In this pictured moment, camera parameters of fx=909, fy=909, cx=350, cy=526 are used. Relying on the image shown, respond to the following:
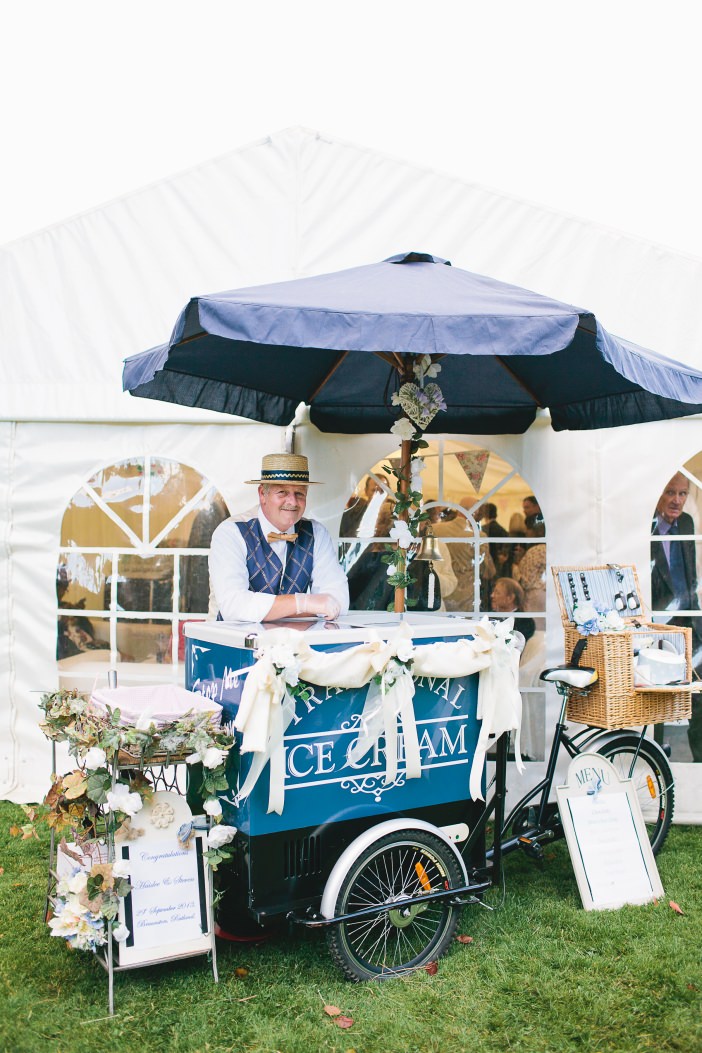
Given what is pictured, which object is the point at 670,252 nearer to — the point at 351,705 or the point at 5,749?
the point at 351,705

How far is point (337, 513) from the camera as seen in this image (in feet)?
16.4

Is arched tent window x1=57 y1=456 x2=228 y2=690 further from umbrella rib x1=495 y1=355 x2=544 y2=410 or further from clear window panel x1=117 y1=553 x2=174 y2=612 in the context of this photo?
umbrella rib x1=495 y1=355 x2=544 y2=410

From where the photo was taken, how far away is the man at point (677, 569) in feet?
16.2

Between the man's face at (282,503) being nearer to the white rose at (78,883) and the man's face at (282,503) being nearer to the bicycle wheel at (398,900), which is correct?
the bicycle wheel at (398,900)

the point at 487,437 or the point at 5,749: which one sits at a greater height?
the point at 487,437

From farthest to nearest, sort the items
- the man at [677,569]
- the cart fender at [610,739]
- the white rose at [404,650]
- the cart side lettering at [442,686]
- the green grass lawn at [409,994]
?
the man at [677,569]
the cart fender at [610,739]
the cart side lettering at [442,686]
the white rose at [404,650]
the green grass lawn at [409,994]

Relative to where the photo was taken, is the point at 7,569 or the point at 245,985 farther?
the point at 7,569

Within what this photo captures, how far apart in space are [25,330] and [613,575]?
11.6 ft

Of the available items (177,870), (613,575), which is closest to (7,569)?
(177,870)

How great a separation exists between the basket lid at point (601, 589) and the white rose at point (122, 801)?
7.30 ft

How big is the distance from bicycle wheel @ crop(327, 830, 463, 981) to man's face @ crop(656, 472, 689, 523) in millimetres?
2470

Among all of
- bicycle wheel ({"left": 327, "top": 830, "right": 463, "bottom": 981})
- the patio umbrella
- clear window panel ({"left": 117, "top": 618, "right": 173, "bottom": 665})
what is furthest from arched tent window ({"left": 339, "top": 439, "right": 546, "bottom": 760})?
bicycle wheel ({"left": 327, "top": 830, "right": 463, "bottom": 981})

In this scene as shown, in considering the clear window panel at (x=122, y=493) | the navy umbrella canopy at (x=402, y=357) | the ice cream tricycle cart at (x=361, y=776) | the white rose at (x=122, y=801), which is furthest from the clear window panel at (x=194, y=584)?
the white rose at (x=122, y=801)

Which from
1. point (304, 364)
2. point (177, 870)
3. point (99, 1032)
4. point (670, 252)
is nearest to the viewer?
point (99, 1032)
